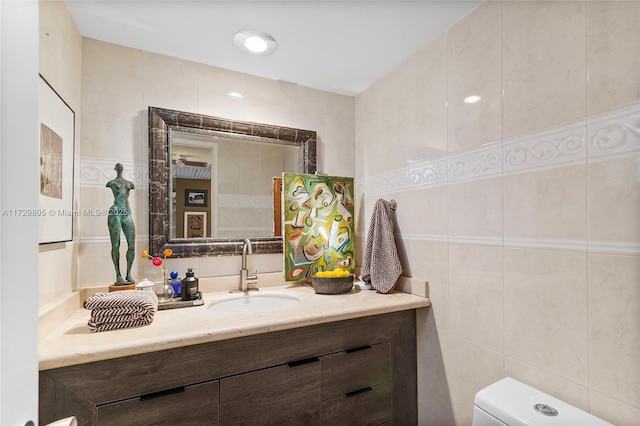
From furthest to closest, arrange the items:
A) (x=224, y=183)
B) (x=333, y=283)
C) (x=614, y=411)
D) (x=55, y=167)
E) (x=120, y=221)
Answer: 1. (x=224, y=183)
2. (x=333, y=283)
3. (x=120, y=221)
4. (x=55, y=167)
5. (x=614, y=411)

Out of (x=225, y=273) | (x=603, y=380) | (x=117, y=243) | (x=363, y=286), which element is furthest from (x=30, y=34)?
(x=363, y=286)

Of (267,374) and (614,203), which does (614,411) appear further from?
(267,374)

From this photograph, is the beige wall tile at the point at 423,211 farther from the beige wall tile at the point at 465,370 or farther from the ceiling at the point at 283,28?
the ceiling at the point at 283,28

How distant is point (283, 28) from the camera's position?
145 cm

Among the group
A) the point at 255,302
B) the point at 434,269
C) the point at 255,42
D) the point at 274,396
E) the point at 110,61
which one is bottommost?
the point at 274,396

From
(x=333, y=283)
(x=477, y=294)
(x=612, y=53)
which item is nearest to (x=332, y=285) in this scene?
(x=333, y=283)

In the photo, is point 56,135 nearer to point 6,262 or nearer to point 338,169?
point 6,262

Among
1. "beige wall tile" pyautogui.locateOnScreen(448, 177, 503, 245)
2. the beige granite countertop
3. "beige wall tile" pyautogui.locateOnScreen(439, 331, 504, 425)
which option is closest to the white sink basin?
the beige granite countertop

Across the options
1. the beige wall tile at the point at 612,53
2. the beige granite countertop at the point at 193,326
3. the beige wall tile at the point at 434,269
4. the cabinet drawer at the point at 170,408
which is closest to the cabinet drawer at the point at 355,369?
the beige granite countertop at the point at 193,326

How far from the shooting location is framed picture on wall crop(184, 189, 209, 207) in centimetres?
168

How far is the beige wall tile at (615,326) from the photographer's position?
0.86m

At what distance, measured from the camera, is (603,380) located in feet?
3.04

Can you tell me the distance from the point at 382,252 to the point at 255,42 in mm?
1290

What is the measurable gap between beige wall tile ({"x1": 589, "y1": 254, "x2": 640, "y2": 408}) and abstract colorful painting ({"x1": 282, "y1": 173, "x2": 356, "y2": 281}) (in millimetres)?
1249
